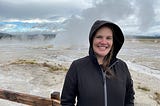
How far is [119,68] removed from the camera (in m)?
2.40

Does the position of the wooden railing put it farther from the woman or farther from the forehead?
the forehead

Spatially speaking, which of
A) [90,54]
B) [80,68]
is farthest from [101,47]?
[80,68]

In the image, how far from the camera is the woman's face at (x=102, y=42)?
7.66ft

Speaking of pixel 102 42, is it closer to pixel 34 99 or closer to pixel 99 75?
pixel 99 75

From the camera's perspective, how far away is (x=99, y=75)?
227cm

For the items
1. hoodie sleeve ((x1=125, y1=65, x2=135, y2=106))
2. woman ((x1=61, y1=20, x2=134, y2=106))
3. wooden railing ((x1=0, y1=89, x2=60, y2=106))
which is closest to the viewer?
woman ((x1=61, y1=20, x2=134, y2=106))

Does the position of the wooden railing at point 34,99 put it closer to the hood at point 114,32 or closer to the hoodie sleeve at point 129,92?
the hoodie sleeve at point 129,92

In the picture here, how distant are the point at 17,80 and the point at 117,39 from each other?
9.47m

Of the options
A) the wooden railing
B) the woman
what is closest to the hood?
the woman

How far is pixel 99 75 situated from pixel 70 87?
0.88 feet

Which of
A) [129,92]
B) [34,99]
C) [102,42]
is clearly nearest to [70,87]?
[102,42]

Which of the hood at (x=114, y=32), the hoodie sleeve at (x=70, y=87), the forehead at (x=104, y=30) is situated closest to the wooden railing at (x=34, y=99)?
the hoodie sleeve at (x=70, y=87)

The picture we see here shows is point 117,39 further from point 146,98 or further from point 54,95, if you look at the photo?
point 146,98

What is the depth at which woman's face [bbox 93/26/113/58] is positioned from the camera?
234 cm
